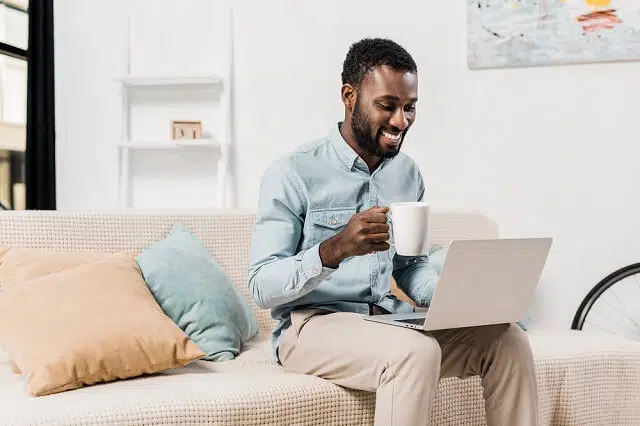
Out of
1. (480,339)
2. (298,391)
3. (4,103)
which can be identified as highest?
(4,103)

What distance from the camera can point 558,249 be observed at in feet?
11.0

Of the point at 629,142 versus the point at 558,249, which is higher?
the point at 629,142

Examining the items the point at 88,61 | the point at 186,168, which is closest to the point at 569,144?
the point at 186,168

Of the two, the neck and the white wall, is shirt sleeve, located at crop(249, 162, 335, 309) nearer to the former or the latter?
the neck

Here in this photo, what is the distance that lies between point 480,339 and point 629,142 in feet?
6.08

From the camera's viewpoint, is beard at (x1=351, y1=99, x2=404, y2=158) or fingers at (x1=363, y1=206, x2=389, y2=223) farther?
beard at (x1=351, y1=99, x2=404, y2=158)

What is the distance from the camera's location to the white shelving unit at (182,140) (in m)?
3.50

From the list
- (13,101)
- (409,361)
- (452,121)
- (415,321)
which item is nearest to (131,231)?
(415,321)

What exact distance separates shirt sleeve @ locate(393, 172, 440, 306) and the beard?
0.27m

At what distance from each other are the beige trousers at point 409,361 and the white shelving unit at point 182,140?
5.52ft

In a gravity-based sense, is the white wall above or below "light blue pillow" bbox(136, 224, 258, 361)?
above

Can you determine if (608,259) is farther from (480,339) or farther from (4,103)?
(4,103)

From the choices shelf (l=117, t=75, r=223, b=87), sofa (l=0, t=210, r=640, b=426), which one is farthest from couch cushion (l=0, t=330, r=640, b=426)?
shelf (l=117, t=75, r=223, b=87)

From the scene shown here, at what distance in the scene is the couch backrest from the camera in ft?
7.68
